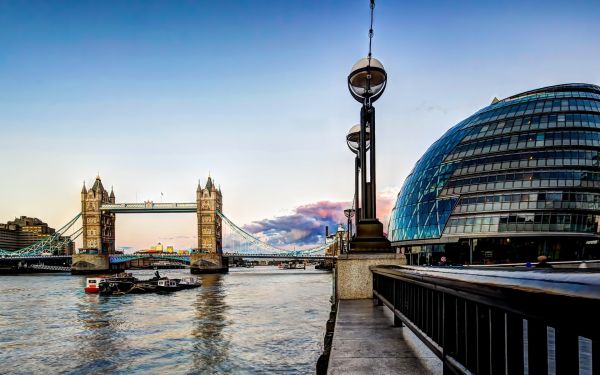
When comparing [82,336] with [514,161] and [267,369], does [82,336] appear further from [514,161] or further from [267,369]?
[514,161]

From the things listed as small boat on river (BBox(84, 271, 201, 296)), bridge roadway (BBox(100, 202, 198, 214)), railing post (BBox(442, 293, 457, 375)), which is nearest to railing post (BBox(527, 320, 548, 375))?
railing post (BBox(442, 293, 457, 375))

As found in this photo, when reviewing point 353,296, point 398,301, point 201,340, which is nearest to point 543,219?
point 201,340

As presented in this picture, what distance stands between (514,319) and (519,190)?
169 feet

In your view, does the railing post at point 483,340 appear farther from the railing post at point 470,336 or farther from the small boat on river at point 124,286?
the small boat on river at point 124,286

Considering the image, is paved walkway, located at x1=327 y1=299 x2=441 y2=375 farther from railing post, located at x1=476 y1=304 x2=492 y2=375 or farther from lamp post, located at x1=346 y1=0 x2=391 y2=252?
lamp post, located at x1=346 y1=0 x2=391 y2=252

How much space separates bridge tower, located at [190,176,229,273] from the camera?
111m

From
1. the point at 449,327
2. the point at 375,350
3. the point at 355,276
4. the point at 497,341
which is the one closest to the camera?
the point at 497,341

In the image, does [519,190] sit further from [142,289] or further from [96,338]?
[96,338]

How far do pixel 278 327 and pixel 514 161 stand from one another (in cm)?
3848

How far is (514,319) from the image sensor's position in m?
2.03

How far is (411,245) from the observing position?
5553 cm

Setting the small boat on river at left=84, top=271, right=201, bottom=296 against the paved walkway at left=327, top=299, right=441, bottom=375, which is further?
the small boat on river at left=84, top=271, right=201, bottom=296

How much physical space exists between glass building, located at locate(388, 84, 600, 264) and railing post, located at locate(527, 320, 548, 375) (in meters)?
49.0

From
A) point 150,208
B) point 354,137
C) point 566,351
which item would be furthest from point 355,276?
point 150,208
